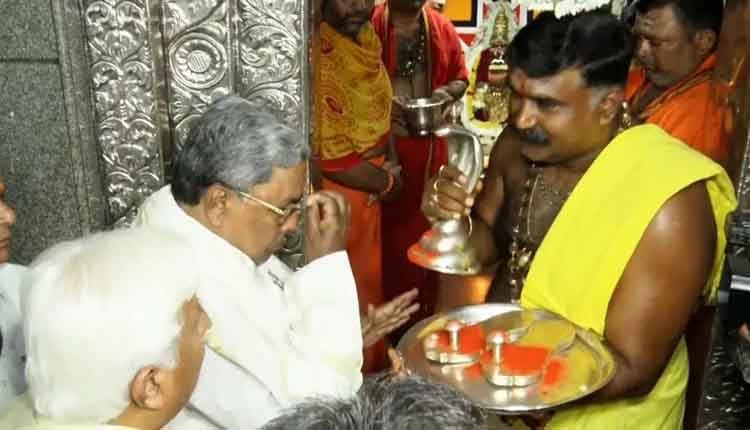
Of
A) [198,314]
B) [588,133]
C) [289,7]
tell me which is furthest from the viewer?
[588,133]

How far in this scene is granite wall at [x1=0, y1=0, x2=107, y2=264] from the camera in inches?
72.5

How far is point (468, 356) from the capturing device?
5.54 ft

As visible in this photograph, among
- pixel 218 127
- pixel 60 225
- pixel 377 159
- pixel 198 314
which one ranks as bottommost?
pixel 377 159

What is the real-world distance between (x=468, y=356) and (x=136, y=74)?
1.00 meters

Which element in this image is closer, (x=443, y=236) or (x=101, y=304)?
(x=101, y=304)

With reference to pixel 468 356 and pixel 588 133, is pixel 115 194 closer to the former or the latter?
pixel 468 356

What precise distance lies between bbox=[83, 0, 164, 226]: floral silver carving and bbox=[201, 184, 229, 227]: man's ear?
1.30 feet

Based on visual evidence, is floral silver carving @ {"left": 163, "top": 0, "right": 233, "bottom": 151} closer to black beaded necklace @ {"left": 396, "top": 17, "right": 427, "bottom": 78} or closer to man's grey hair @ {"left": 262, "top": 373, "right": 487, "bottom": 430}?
man's grey hair @ {"left": 262, "top": 373, "right": 487, "bottom": 430}

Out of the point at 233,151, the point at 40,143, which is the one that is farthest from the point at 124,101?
the point at 233,151

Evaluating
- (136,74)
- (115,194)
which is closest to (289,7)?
(136,74)

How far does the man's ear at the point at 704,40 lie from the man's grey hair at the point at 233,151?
1.78m

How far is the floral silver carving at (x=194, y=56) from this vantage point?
5.94 feet

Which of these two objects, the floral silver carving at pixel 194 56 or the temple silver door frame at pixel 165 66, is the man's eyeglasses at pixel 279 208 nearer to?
the temple silver door frame at pixel 165 66

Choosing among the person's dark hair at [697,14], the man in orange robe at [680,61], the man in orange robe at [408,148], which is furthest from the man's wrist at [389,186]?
the person's dark hair at [697,14]
